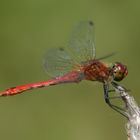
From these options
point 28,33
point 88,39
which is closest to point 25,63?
point 28,33

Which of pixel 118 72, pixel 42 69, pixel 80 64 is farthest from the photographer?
pixel 42 69

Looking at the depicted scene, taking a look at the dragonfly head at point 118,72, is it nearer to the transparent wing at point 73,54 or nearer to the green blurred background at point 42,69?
the transparent wing at point 73,54

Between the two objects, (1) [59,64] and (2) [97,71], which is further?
(1) [59,64]

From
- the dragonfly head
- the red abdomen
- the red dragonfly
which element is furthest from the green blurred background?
the dragonfly head

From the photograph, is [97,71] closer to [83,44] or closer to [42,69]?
[83,44]

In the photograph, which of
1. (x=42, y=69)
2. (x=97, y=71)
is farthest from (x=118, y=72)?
(x=42, y=69)

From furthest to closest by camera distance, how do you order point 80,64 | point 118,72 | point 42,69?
point 42,69
point 80,64
point 118,72

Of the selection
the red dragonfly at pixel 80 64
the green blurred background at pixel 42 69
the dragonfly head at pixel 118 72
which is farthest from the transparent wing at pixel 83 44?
the green blurred background at pixel 42 69

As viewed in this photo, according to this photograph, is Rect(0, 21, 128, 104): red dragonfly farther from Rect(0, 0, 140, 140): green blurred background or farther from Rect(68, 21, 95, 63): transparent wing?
Rect(0, 0, 140, 140): green blurred background
